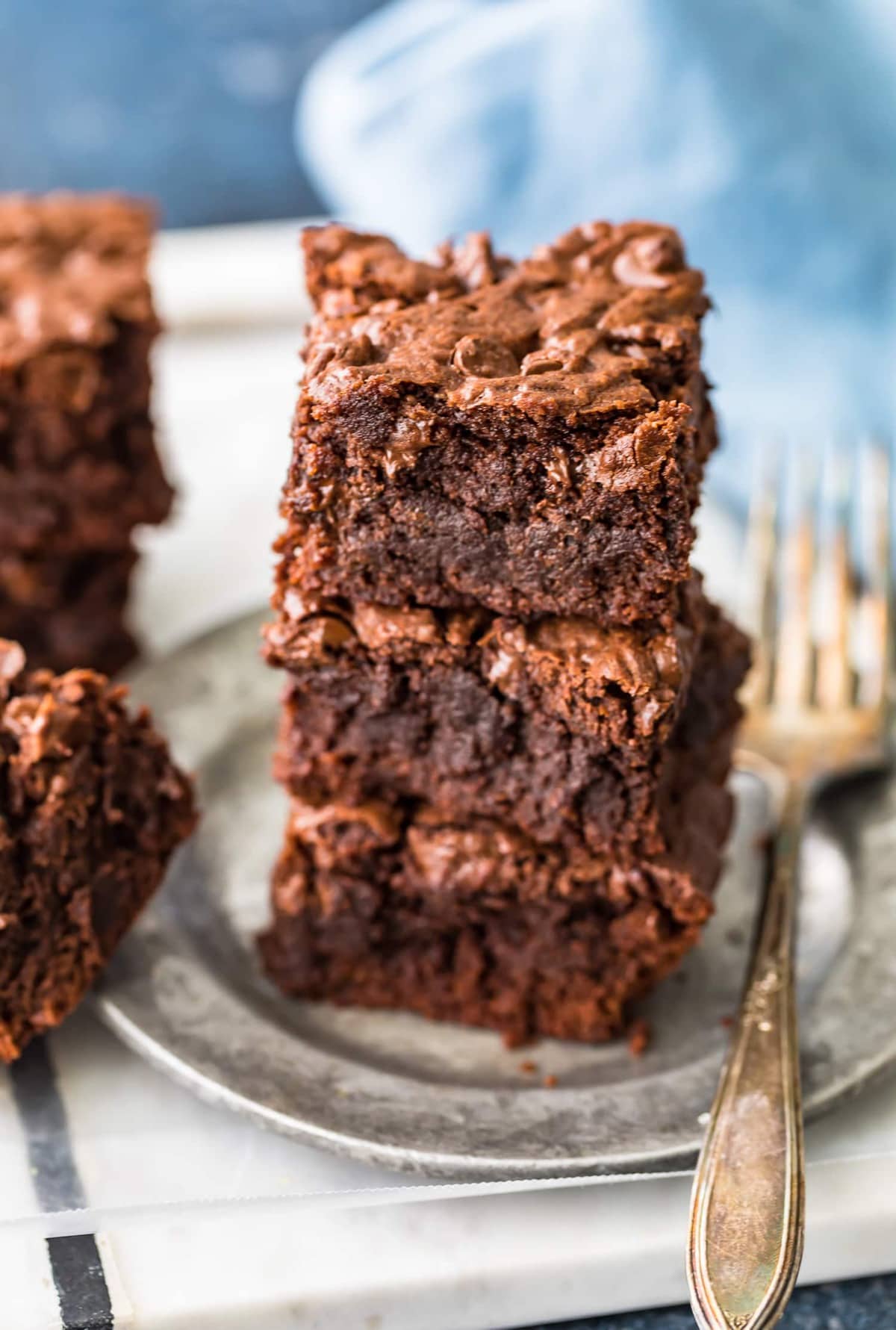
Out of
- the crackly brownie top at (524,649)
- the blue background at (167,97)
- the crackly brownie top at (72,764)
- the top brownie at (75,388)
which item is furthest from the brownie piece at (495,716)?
the blue background at (167,97)

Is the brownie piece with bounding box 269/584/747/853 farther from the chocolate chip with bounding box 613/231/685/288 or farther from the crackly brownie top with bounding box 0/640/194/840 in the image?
the chocolate chip with bounding box 613/231/685/288

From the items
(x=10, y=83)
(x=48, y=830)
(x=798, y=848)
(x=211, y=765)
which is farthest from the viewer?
(x=10, y=83)

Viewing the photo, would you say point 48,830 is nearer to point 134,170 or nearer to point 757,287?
point 757,287

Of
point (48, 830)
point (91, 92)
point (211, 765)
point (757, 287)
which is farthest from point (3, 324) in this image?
point (91, 92)

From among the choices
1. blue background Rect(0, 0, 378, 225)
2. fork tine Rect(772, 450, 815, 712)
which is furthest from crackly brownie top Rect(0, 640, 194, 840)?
blue background Rect(0, 0, 378, 225)

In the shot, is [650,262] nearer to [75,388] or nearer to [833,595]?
[833,595]

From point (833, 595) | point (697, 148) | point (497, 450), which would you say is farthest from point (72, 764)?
point (697, 148)

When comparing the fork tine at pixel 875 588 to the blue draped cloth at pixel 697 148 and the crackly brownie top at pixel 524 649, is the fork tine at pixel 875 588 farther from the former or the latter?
the crackly brownie top at pixel 524 649
